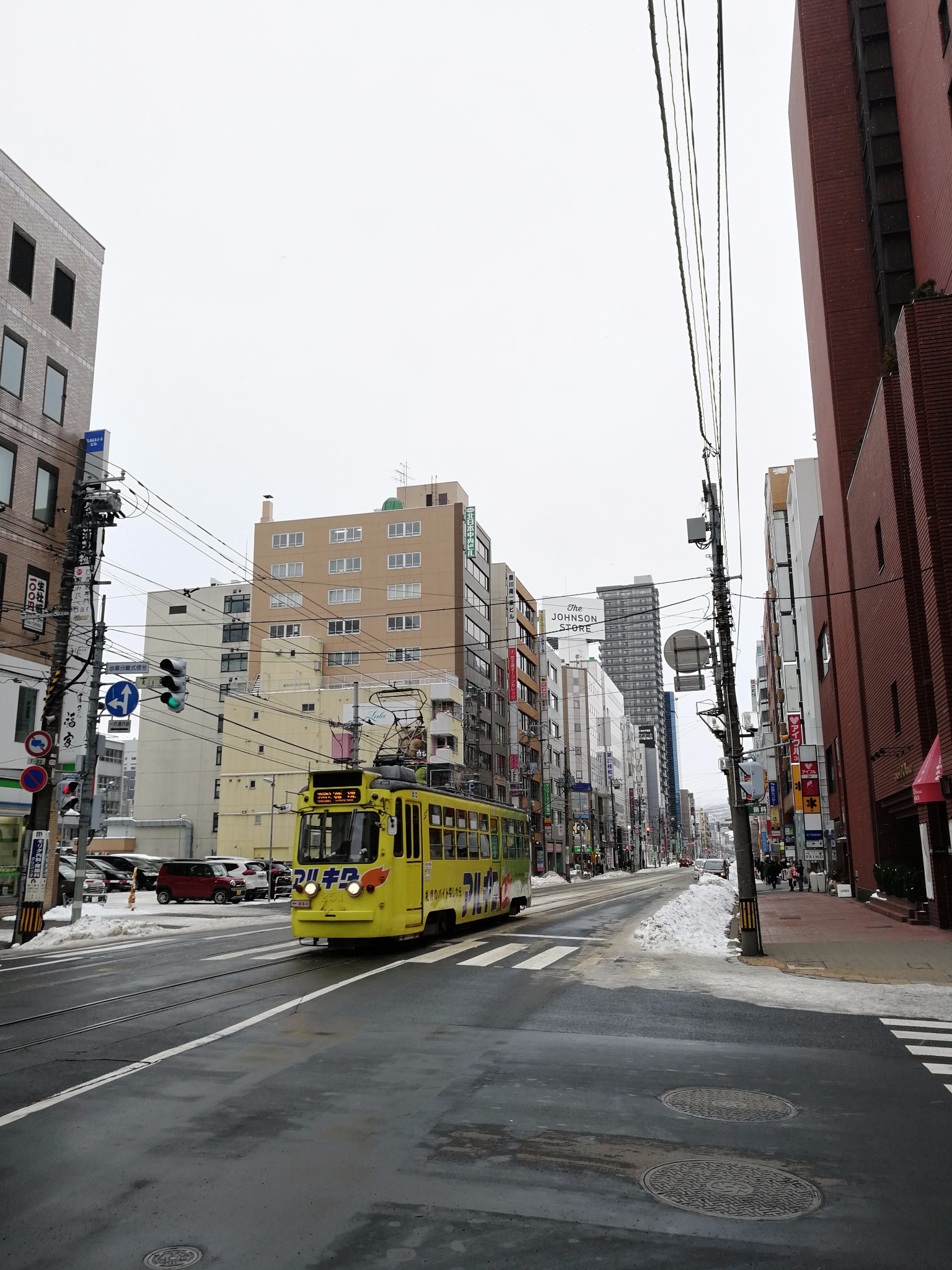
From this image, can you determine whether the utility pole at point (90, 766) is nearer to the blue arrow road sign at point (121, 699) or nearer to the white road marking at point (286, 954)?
the blue arrow road sign at point (121, 699)

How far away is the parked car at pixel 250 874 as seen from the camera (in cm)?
4034

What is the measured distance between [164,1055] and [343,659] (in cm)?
6647

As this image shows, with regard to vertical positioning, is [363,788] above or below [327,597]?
below

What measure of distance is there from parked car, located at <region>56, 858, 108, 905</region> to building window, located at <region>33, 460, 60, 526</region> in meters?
11.5

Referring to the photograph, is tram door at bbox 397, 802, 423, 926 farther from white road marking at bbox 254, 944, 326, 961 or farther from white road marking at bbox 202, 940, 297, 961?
white road marking at bbox 202, 940, 297, 961

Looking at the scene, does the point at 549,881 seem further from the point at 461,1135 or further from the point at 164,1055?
the point at 461,1135

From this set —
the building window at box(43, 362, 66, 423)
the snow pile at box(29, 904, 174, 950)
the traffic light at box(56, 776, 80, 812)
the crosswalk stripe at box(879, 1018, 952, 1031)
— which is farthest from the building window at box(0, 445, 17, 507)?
the crosswalk stripe at box(879, 1018, 952, 1031)

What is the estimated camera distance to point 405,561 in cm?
7588

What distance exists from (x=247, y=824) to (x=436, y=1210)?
219ft

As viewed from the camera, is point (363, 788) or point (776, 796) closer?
point (363, 788)

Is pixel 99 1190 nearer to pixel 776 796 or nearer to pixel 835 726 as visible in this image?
pixel 835 726

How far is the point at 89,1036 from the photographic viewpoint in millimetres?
9859

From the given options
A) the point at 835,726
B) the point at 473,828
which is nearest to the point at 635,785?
the point at 835,726

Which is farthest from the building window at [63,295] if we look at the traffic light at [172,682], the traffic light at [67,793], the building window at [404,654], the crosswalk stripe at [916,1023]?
the building window at [404,654]
